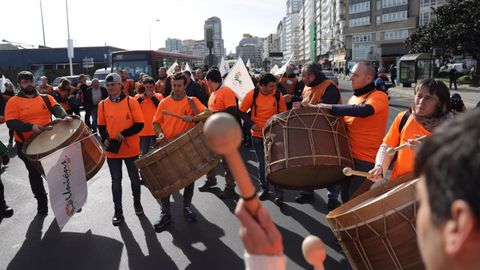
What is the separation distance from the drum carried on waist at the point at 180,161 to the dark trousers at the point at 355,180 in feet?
4.59

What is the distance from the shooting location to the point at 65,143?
470cm

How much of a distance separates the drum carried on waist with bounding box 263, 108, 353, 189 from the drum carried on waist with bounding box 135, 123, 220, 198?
733 mm

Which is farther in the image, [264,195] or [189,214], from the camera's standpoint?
[264,195]

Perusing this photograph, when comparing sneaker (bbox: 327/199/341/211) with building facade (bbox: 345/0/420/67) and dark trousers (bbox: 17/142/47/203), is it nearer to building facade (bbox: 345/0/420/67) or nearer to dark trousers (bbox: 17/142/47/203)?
dark trousers (bbox: 17/142/47/203)

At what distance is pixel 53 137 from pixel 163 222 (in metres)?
1.69

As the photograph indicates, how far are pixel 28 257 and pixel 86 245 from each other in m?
0.59

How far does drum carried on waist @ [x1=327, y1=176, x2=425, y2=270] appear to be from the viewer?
231cm

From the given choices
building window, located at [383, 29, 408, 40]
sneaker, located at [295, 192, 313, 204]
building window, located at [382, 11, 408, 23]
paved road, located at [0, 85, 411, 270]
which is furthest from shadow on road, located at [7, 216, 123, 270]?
building window, located at [383, 29, 408, 40]

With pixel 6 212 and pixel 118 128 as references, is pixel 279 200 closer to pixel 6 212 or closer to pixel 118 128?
pixel 118 128

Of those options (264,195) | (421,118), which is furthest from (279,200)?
(421,118)

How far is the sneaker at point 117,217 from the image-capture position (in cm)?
525

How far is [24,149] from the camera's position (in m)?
5.02

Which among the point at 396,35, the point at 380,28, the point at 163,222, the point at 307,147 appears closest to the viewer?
the point at 307,147

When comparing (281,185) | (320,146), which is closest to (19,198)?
(281,185)
